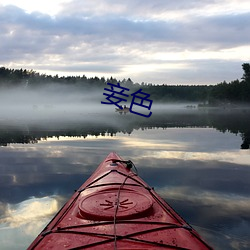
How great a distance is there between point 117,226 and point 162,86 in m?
175

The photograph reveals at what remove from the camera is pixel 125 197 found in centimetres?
589

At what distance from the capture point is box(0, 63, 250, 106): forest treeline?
102 metres

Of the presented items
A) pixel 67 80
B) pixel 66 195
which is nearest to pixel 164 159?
pixel 66 195

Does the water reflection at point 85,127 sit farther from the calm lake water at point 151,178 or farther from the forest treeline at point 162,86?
the forest treeline at point 162,86

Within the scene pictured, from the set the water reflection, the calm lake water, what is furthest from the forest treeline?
the calm lake water

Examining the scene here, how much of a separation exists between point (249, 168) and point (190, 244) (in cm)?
895

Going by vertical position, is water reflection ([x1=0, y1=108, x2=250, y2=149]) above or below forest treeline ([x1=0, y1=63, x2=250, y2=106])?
below

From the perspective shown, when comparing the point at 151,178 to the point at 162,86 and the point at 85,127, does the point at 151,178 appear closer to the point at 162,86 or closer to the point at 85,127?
the point at 85,127

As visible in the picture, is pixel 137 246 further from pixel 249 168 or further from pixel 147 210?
pixel 249 168

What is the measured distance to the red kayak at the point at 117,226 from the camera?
422cm

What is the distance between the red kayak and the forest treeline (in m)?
100

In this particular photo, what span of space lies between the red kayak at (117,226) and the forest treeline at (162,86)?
100 m

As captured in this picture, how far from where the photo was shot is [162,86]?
177 meters

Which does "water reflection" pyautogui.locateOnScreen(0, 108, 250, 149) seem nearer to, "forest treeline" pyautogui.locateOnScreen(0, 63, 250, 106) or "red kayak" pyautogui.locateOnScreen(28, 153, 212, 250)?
"red kayak" pyautogui.locateOnScreen(28, 153, 212, 250)
